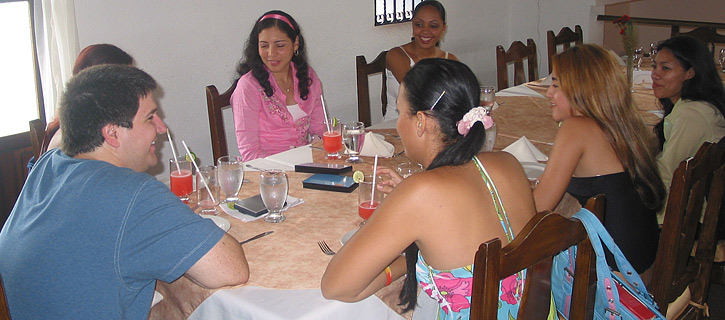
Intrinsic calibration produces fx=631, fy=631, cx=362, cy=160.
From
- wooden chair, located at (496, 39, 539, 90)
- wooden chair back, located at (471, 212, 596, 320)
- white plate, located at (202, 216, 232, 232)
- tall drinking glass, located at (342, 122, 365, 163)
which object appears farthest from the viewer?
wooden chair, located at (496, 39, 539, 90)

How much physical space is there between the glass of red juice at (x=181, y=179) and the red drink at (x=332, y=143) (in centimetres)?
58

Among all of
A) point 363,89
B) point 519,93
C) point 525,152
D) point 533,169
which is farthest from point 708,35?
point 533,169

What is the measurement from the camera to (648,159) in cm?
189

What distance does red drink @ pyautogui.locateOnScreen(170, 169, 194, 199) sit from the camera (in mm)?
1946

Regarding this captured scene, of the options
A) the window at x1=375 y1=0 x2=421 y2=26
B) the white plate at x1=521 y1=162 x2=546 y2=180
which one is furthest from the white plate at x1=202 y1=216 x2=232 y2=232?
the window at x1=375 y1=0 x2=421 y2=26

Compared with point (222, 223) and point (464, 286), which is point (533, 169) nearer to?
point (464, 286)

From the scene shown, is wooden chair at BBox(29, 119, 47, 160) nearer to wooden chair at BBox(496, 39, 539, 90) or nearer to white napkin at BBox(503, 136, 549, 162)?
white napkin at BBox(503, 136, 549, 162)

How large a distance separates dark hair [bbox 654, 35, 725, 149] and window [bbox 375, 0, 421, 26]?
2518mm

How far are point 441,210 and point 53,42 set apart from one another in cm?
225

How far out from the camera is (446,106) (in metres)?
1.45

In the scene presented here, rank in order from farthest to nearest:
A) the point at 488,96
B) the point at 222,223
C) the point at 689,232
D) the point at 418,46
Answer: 1. the point at 418,46
2. the point at 488,96
3. the point at 689,232
4. the point at 222,223

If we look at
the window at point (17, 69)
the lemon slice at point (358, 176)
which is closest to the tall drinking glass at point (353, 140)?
the lemon slice at point (358, 176)

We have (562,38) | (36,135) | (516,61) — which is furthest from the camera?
(562,38)

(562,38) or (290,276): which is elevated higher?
(562,38)
